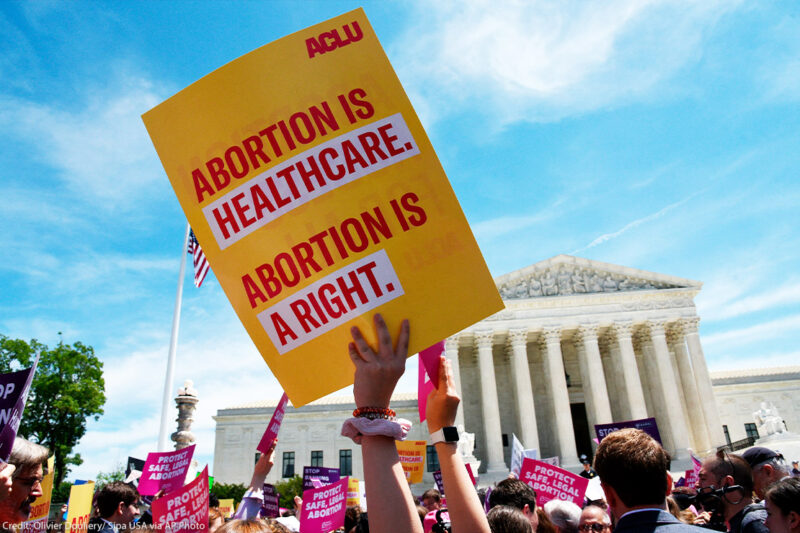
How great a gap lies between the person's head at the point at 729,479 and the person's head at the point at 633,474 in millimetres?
→ 3404

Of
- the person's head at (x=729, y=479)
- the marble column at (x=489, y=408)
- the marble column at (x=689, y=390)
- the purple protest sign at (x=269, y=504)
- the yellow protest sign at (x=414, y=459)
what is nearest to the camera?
the person's head at (x=729, y=479)

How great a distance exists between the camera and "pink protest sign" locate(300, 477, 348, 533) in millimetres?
7363

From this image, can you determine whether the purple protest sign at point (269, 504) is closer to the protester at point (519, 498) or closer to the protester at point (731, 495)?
the protester at point (519, 498)

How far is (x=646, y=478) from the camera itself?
2416 millimetres

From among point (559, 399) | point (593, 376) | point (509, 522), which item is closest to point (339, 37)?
point (509, 522)

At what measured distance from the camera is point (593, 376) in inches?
1567

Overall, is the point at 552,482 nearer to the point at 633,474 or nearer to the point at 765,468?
the point at 765,468

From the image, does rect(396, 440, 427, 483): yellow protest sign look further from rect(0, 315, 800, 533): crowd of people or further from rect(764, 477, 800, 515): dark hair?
rect(764, 477, 800, 515): dark hair

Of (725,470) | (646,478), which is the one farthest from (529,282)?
(646,478)

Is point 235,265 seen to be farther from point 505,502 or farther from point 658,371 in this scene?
point 658,371

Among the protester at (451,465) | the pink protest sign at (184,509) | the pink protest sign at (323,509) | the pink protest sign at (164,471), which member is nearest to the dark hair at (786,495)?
the protester at (451,465)

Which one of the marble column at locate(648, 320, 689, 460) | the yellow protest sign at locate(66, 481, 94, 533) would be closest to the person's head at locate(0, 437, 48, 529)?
the yellow protest sign at locate(66, 481, 94, 533)

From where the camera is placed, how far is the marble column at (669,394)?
123ft

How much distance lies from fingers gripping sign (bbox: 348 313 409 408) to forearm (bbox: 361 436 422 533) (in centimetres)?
14
